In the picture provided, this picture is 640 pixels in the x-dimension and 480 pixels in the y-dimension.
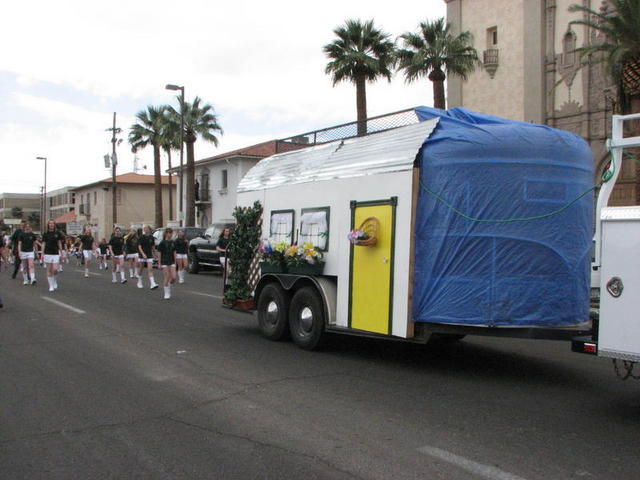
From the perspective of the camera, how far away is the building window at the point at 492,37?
29.4 metres

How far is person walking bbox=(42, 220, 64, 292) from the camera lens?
658 inches

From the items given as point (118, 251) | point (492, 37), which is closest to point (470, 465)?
point (118, 251)

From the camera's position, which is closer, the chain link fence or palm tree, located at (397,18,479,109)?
the chain link fence

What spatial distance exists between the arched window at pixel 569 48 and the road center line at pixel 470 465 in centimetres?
2564

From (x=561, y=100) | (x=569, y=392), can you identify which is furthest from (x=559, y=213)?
(x=561, y=100)

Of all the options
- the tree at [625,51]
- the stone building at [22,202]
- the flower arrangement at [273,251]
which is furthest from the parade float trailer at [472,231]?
the stone building at [22,202]

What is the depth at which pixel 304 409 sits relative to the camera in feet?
19.4

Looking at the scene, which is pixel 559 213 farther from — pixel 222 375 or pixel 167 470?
pixel 167 470

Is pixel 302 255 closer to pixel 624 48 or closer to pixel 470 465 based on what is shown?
pixel 470 465

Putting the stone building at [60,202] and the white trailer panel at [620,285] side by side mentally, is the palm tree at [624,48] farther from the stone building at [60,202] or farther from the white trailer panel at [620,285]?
the stone building at [60,202]

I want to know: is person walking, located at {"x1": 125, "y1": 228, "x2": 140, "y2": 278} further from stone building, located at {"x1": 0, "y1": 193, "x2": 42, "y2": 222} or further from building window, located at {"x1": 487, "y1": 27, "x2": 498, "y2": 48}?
stone building, located at {"x1": 0, "y1": 193, "x2": 42, "y2": 222}

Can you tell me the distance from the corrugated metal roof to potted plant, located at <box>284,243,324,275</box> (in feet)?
3.35

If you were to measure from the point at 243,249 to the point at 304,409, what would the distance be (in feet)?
16.4

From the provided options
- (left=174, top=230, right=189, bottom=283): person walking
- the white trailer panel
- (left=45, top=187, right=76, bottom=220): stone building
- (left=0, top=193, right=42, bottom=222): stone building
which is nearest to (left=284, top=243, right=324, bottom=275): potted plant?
the white trailer panel
